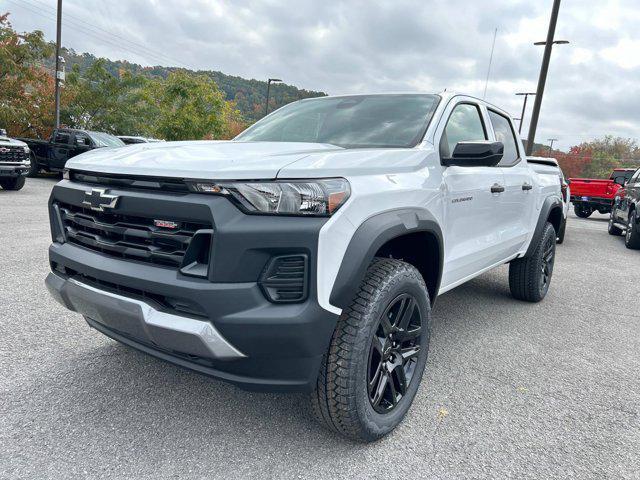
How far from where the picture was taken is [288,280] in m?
1.79

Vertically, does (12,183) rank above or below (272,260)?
below

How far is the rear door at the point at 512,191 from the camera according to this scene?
12.3ft

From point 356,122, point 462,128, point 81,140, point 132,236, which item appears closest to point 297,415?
point 132,236

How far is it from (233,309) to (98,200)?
0.85m

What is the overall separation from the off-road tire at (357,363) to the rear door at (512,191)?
1873 millimetres

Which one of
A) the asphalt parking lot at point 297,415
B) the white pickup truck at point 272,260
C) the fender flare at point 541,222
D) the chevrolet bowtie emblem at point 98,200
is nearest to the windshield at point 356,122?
the white pickup truck at point 272,260

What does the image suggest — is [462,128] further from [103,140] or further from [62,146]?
[62,146]

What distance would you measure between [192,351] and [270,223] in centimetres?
57

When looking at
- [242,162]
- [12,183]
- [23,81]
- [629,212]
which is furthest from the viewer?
[23,81]

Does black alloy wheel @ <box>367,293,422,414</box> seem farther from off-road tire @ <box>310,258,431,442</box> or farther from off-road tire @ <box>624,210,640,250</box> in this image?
off-road tire @ <box>624,210,640,250</box>

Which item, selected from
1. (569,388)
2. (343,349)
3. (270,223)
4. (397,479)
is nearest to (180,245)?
(270,223)

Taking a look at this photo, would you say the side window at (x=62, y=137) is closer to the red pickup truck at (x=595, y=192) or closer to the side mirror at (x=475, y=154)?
the side mirror at (x=475, y=154)

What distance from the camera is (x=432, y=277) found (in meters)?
2.72

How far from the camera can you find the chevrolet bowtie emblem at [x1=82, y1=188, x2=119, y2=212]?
Result: 203 centimetres
